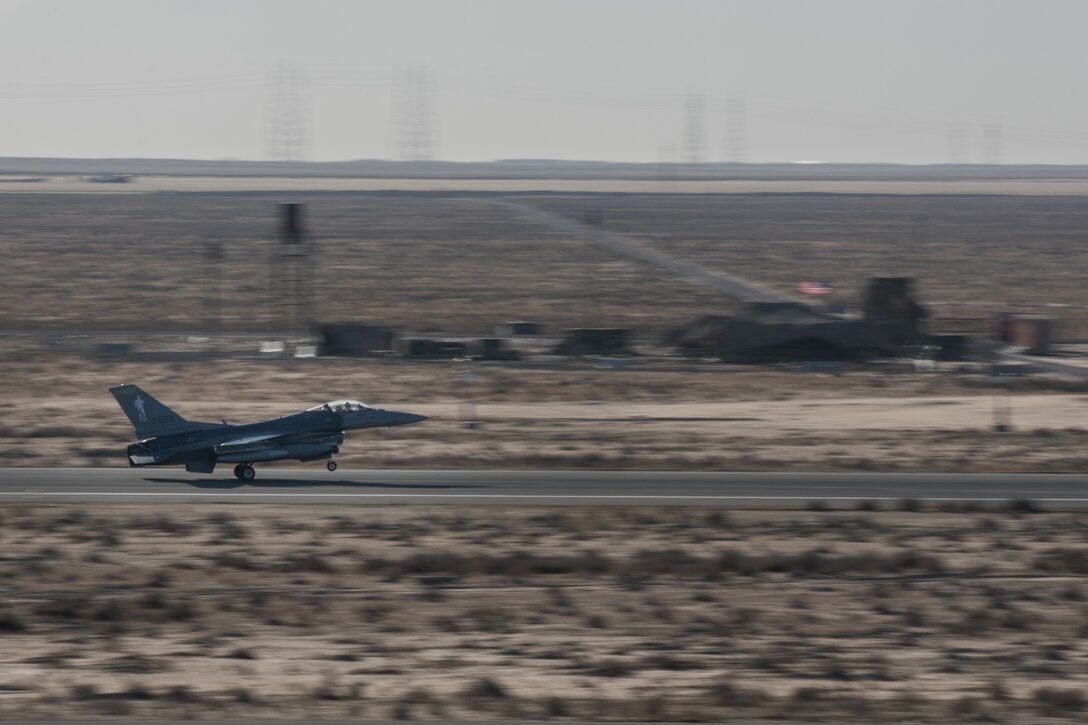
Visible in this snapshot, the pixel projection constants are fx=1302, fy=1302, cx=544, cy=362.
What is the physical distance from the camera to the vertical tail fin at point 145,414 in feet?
122

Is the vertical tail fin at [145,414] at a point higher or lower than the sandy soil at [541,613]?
higher

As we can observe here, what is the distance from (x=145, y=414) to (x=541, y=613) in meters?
17.1

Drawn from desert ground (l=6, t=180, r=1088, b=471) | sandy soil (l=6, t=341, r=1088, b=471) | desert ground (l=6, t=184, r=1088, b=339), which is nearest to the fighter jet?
sandy soil (l=6, t=341, r=1088, b=471)

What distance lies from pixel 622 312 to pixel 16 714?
249ft

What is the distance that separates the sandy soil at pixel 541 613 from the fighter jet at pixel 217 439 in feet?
10.9

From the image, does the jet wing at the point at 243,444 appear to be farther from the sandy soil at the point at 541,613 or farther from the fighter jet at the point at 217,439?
the sandy soil at the point at 541,613

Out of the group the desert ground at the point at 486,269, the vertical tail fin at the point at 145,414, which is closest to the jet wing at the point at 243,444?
the vertical tail fin at the point at 145,414

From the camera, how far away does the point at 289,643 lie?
74.3 ft

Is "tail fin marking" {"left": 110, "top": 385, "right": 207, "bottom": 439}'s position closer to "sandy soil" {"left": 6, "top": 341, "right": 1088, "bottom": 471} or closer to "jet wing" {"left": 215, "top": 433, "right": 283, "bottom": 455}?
"jet wing" {"left": 215, "top": 433, "right": 283, "bottom": 455}

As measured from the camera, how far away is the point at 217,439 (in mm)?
37469

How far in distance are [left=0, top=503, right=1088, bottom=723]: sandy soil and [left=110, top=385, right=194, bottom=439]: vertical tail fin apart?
380 cm

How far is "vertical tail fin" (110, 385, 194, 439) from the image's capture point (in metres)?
37.1

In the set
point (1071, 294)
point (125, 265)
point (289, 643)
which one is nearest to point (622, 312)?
point (1071, 294)

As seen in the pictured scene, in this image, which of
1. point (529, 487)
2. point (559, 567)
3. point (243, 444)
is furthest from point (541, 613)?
point (243, 444)
